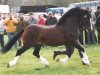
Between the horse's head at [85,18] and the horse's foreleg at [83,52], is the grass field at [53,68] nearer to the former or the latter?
the horse's foreleg at [83,52]

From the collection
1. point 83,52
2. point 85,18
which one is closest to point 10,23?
point 85,18

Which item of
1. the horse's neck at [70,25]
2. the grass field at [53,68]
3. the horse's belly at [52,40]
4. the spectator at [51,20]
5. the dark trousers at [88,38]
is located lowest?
the dark trousers at [88,38]

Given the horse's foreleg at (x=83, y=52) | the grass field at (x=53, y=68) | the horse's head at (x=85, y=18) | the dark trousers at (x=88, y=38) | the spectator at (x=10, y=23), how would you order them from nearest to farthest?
the grass field at (x=53, y=68) → the horse's foreleg at (x=83, y=52) → the horse's head at (x=85, y=18) → the spectator at (x=10, y=23) → the dark trousers at (x=88, y=38)

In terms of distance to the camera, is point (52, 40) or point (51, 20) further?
point (51, 20)

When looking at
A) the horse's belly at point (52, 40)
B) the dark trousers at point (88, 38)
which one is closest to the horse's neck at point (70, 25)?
the horse's belly at point (52, 40)

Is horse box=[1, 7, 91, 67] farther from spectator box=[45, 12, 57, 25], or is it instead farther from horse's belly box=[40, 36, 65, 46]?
spectator box=[45, 12, 57, 25]

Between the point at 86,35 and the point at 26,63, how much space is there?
26.4ft

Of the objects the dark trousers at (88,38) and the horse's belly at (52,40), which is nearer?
the horse's belly at (52,40)

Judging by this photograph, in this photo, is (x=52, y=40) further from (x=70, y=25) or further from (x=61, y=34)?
(x=70, y=25)

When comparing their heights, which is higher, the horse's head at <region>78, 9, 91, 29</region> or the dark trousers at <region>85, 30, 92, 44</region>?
the horse's head at <region>78, 9, 91, 29</region>

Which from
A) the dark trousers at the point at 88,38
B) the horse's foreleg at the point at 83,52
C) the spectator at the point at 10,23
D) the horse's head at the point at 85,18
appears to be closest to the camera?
the horse's foreleg at the point at 83,52

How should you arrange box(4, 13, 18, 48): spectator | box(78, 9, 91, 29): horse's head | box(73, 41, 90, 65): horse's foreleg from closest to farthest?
box(73, 41, 90, 65): horse's foreleg
box(78, 9, 91, 29): horse's head
box(4, 13, 18, 48): spectator

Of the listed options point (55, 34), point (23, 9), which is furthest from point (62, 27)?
point (23, 9)

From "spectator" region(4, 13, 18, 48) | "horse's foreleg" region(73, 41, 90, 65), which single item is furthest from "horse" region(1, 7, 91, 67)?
"spectator" region(4, 13, 18, 48)
